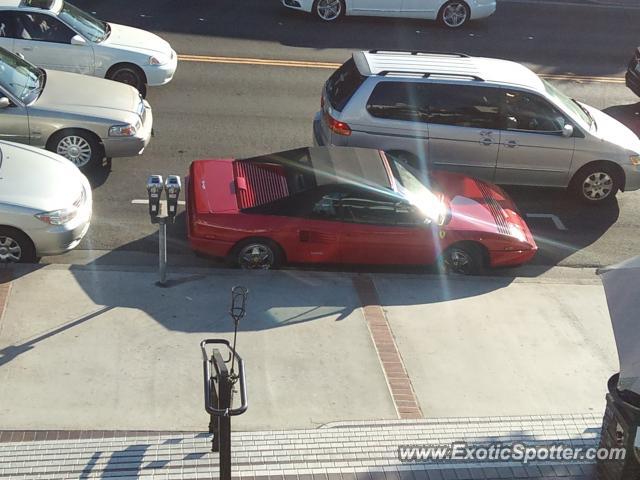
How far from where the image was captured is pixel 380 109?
12812 mm

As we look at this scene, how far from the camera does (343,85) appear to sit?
1312 cm

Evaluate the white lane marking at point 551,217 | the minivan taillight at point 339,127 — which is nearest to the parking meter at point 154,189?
the minivan taillight at point 339,127

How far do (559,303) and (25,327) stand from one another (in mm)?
5836

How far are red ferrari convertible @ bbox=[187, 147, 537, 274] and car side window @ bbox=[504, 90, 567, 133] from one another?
2.01 metres

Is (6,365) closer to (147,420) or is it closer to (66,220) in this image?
(147,420)

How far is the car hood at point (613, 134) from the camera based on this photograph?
13.4 metres

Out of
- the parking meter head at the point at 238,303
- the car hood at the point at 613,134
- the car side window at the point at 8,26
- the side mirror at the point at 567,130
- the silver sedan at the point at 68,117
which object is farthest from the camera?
the car side window at the point at 8,26

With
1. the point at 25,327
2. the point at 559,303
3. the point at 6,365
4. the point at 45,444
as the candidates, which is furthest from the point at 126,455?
the point at 559,303

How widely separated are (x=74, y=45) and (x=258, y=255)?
20.1 feet

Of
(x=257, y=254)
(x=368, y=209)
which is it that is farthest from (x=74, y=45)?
(x=368, y=209)

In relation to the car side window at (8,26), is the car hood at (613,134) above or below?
below

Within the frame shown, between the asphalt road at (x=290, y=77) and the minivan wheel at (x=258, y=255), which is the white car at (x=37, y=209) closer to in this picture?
the asphalt road at (x=290, y=77)

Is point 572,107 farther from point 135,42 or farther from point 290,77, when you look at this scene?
point 135,42

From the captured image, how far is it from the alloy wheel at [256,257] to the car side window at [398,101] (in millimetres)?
2926
